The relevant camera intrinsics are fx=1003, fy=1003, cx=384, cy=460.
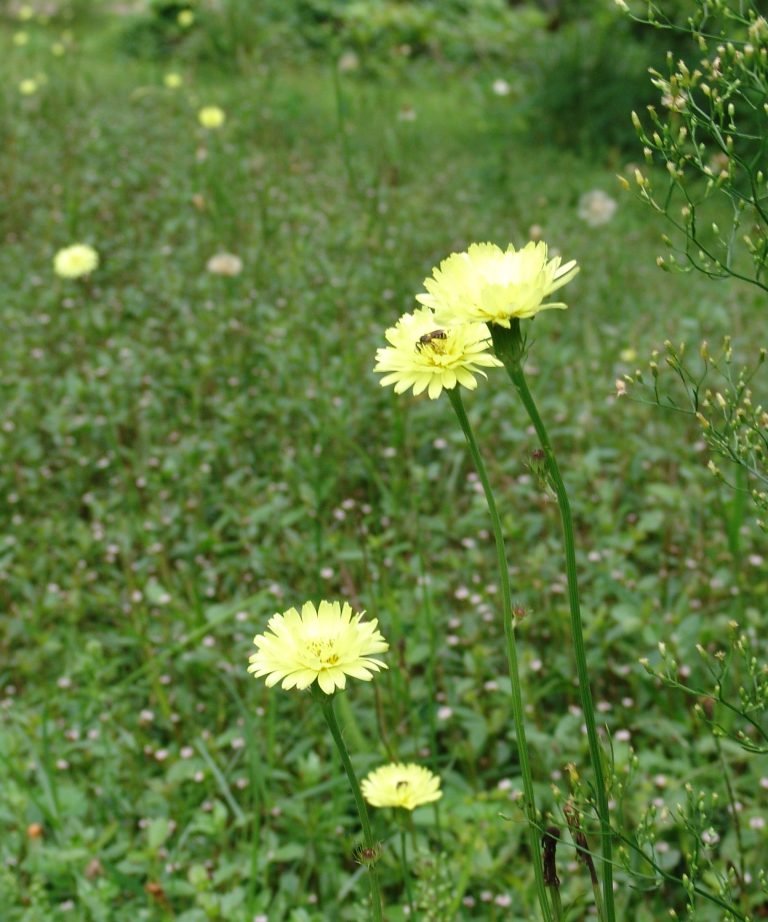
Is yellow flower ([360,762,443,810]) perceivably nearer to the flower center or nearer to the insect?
the flower center

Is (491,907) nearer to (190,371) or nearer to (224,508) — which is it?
(224,508)

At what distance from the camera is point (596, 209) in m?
4.79

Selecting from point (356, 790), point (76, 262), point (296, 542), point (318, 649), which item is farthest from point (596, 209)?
point (356, 790)

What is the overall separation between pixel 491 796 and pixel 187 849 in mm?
623

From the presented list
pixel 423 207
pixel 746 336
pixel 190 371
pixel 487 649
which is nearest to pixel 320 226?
pixel 423 207

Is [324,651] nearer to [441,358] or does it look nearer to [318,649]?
[318,649]

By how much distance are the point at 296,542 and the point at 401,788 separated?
1.43 meters

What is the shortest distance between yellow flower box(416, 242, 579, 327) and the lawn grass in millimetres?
294

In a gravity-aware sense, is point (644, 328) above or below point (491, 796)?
below

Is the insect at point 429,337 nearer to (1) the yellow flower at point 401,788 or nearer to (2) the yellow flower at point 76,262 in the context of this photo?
(1) the yellow flower at point 401,788

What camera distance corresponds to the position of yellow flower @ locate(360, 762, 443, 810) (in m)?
1.32

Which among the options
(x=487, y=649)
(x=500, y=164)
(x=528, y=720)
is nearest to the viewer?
(x=528, y=720)

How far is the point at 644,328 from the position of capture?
4.00m

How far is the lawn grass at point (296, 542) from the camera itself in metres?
1.94
